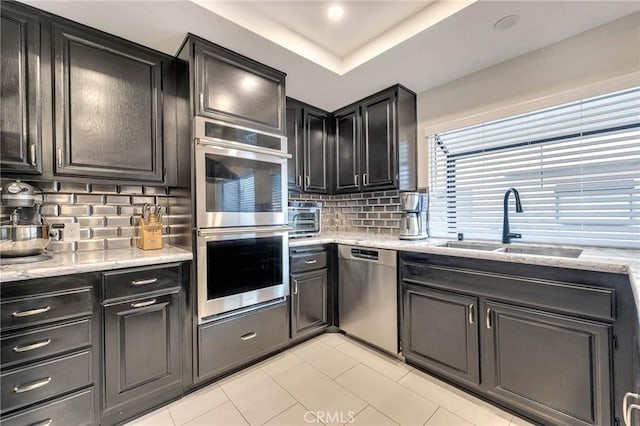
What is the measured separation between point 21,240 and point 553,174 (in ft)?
10.9

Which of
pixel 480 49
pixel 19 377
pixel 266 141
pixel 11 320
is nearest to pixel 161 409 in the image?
pixel 19 377

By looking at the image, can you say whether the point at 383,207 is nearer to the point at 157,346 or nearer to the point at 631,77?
the point at 631,77

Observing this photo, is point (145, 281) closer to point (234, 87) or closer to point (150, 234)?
point (150, 234)

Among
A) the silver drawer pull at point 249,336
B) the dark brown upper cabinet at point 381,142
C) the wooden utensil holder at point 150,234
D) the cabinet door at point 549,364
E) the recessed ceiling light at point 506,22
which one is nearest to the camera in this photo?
the cabinet door at point 549,364

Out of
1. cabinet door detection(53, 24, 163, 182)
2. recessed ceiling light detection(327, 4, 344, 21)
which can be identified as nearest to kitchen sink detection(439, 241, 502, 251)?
recessed ceiling light detection(327, 4, 344, 21)

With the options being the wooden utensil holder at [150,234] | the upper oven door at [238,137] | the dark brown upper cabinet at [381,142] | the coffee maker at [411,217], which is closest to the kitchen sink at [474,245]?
the coffee maker at [411,217]

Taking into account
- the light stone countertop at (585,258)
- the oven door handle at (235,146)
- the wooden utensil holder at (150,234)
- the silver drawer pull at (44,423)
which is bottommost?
the silver drawer pull at (44,423)

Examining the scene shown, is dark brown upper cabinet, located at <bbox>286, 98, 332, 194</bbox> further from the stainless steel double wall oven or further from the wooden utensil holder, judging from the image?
the wooden utensil holder

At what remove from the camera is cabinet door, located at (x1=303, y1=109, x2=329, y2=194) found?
290cm

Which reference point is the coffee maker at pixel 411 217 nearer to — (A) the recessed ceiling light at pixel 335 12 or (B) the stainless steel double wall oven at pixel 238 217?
(B) the stainless steel double wall oven at pixel 238 217

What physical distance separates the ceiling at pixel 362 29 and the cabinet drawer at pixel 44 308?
63.2 inches

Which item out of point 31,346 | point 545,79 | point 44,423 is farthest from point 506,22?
point 44,423

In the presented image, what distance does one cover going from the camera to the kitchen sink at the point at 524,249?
173 cm

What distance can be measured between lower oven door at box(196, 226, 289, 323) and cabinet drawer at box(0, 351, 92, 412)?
1.93 ft
